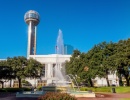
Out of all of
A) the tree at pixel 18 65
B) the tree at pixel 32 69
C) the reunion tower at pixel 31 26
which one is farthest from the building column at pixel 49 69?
the reunion tower at pixel 31 26

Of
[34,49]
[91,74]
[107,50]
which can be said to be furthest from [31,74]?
[34,49]

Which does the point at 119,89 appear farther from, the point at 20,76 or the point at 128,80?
the point at 20,76

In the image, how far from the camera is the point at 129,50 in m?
45.7

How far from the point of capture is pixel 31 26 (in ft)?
417

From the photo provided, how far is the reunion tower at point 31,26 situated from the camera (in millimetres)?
124000

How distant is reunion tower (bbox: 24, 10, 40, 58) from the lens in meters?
124

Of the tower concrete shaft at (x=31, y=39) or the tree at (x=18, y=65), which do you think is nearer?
the tree at (x=18, y=65)

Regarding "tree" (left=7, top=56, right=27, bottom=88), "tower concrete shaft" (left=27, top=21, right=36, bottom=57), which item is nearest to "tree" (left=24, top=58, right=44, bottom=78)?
"tree" (left=7, top=56, right=27, bottom=88)

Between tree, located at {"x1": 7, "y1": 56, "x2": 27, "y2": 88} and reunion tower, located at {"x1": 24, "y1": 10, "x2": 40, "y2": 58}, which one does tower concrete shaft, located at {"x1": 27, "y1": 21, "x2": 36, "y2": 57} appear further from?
tree, located at {"x1": 7, "y1": 56, "x2": 27, "y2": 88}

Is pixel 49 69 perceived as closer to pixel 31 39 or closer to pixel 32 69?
pixel 32 69

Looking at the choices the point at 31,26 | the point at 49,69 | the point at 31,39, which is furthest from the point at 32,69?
the point at 31,26

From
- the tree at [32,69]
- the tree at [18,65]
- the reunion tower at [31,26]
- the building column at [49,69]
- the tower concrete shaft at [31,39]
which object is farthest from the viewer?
the reunion tower at [31,26]

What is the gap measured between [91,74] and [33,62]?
17.3 m

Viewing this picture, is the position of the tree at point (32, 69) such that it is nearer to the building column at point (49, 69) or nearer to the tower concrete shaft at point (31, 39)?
the building column at point (49, 69)
